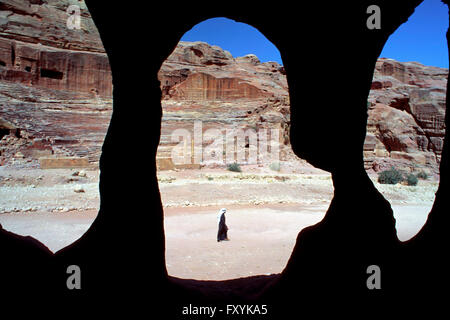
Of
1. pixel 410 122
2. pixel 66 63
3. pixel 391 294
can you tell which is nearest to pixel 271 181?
pixel 391 294

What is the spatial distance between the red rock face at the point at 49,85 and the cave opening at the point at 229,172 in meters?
7.25

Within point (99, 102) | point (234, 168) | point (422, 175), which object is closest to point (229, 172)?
point (234, 168)

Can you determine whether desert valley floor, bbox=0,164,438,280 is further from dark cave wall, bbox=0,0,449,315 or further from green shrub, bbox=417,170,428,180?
green shrub, bbox=417,170,428,180

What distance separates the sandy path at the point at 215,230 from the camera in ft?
18.1

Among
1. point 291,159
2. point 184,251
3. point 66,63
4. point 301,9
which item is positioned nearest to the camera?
point 301,9

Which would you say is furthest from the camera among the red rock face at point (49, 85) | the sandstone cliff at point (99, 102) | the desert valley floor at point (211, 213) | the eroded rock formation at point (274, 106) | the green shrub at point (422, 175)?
the eroded rock formation at point (274, 106)

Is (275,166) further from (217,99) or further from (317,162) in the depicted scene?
(317,162)

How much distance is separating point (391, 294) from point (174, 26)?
353 cm

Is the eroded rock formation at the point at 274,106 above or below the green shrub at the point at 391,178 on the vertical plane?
above

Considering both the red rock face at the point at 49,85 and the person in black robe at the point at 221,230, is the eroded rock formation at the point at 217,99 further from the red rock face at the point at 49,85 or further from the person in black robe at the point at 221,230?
the person in black robe at the point at 221,230

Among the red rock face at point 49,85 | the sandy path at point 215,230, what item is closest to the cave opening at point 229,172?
the sandy path at point 215,230

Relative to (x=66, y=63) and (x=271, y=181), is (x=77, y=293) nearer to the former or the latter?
(x=271, y=181)

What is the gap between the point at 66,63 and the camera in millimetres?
31578
